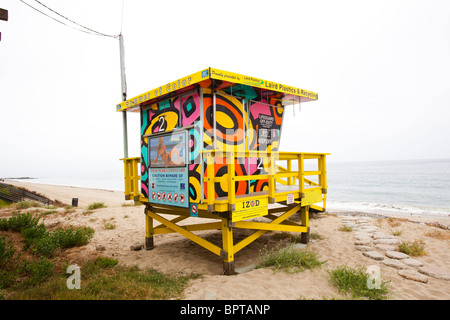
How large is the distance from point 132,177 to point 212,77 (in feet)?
13.4

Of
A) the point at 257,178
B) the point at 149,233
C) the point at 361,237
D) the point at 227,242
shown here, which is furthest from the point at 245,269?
the point at 361,237

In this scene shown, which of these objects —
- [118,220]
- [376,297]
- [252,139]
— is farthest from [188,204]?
[118,220]

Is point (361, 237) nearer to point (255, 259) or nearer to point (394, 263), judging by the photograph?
point (394, 263)

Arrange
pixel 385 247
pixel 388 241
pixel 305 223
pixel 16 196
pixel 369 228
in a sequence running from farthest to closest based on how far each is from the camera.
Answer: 1. pixel 16 196
2. pixel 369 228
3. pixel 305 223
4. pixel 388 241
5. pixel 385 247

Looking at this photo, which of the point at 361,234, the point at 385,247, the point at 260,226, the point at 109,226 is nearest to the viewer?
the point at 260,226

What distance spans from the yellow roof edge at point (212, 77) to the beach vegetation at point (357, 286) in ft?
12.4

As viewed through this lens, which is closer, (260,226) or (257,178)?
(257,178)

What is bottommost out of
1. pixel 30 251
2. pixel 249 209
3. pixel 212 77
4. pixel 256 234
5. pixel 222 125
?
pixel 30 251

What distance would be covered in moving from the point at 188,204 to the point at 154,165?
61.8 inches

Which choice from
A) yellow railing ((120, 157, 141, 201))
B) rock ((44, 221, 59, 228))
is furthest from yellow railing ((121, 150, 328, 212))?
rock ((44, 221, 59, 228))

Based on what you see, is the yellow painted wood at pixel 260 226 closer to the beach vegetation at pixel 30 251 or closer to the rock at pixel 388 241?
the rock at pixel 388 241

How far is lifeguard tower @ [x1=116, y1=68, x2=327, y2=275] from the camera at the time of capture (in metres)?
5.16

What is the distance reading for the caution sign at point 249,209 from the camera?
5039mm

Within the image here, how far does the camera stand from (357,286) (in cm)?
409
